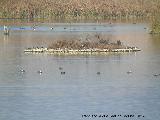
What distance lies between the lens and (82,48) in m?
93.4

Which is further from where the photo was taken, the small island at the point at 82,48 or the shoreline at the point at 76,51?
the small island at the point at 82,48

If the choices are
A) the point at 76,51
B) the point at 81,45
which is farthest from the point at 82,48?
the point at 76,51

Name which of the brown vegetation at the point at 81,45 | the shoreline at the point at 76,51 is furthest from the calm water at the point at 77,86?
the brown vegetation at the point at 81,45

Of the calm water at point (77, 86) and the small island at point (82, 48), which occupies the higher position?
the small island at point (82, 48)

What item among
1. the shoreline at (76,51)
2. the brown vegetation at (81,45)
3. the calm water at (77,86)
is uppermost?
the brown vegetation at (81,45)

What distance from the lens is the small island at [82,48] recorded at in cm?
9175

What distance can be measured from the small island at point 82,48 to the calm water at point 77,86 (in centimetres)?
238

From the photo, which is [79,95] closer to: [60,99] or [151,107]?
[60,99]

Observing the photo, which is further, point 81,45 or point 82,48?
point 81,45

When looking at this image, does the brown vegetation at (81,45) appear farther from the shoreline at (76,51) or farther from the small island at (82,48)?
the shoreline at (76,51)

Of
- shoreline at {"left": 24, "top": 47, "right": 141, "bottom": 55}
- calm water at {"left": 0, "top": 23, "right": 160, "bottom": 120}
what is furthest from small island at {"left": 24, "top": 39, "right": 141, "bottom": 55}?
calm water at {"left": 0, "top": 23, "right": 160, "bottom": 120}

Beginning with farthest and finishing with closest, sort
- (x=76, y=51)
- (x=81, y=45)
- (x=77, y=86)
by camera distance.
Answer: (x=81, y=45) < (x=76, y=51) < (x=77, y=86)

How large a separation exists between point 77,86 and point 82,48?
106ft

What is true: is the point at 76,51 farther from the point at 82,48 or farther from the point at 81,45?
the point at 81,45
